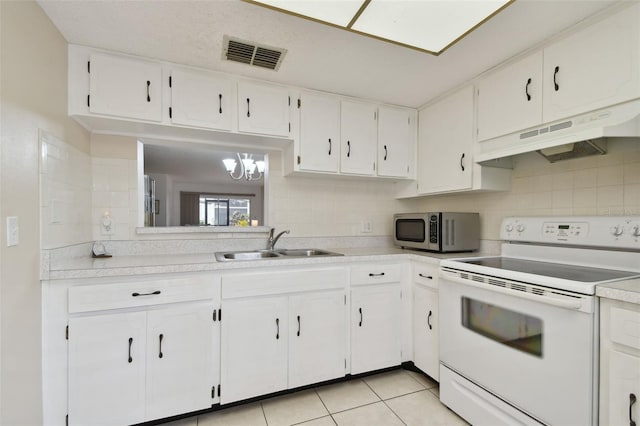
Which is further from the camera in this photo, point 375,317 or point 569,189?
point 375,317

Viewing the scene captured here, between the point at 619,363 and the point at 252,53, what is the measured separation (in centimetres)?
226

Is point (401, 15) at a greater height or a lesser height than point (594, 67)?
greater

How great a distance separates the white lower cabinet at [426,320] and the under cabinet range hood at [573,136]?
87 centimetres

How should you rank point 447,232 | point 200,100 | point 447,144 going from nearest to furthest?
point 200,100 < point 447,232 < point 447,144

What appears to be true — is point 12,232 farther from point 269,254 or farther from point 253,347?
point 269,254

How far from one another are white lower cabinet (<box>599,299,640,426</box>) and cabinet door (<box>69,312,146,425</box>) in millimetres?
2076

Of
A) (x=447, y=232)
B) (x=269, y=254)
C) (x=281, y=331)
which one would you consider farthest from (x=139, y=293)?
(x=447, y=232)

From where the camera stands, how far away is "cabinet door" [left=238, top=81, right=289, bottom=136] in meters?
2.02

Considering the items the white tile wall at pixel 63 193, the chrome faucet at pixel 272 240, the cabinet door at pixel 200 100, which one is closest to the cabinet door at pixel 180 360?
the white tile wall at pixel 63 193

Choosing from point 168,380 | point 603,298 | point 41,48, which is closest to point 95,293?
point 168,380

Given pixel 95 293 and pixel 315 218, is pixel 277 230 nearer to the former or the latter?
pixel 315 218

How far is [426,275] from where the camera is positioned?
206 centimetres

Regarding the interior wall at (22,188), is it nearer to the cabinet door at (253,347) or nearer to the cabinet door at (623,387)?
the cabinet door at (253,347)

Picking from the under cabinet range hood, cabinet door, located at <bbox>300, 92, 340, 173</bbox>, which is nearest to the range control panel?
the under cabinet range hood
